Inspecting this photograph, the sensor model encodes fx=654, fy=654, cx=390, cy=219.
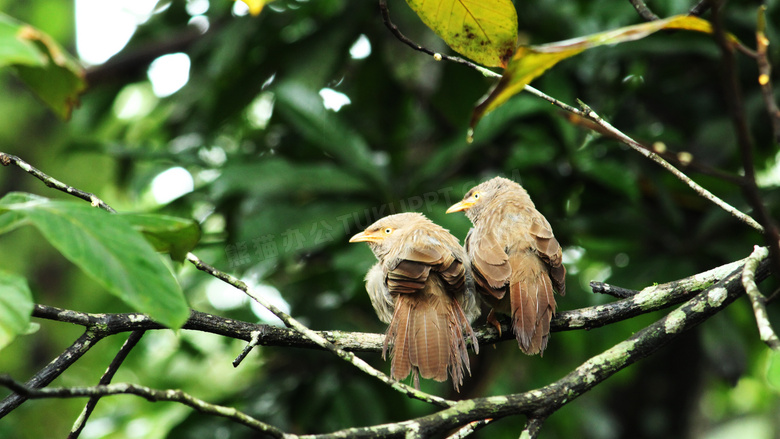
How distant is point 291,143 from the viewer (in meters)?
5.39

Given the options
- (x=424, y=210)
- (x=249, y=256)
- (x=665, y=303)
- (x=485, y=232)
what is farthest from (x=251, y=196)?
(x=665, y=303)

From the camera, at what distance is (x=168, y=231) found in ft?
5.04

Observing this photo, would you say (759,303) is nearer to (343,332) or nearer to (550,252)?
(343,332)

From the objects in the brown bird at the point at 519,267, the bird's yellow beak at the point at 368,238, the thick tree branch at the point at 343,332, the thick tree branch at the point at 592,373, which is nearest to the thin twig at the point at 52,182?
the thick tree branch at the point at 343,332

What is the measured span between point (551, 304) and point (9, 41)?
1.96 metres

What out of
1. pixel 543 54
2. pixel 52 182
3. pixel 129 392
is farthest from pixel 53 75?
pixel 543 54

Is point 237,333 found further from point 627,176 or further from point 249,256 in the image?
point 627,176

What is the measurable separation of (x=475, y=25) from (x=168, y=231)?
38.1 inches

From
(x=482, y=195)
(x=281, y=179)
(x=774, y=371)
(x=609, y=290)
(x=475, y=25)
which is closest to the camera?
(x=774, y=371)

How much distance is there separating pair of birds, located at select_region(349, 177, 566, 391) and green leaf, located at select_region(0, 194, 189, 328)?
1062mm

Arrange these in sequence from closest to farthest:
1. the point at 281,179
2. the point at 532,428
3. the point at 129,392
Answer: the point at 129,392, the point at 532,428, the point at 281,179

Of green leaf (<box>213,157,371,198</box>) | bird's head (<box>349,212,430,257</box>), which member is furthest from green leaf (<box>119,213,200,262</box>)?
green leaf (<box>213,157,371,198</box>)

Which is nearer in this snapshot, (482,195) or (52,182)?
(52,182)

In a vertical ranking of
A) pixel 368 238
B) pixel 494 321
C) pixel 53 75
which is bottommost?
pixel 494 321
